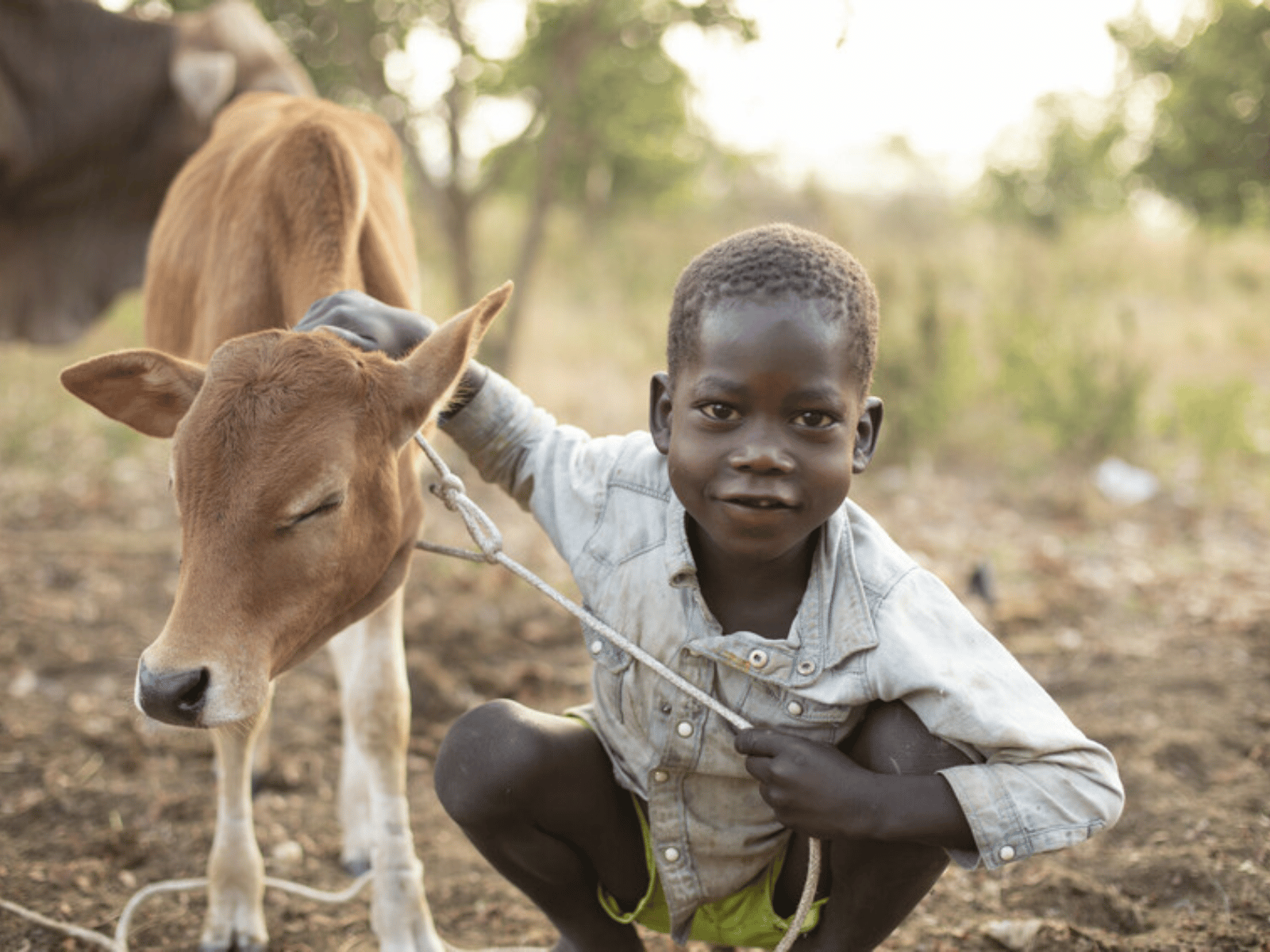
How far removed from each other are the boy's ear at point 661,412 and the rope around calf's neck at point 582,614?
0.34 meters

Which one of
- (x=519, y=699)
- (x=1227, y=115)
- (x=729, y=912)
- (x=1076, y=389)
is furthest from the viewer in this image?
(x=1227, y=115)

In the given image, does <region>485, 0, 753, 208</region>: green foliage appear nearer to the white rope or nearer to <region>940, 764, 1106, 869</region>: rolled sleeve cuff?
the white rope

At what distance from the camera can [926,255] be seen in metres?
11.3

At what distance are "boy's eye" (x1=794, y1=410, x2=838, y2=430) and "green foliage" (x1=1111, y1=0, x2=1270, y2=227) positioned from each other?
9990mm

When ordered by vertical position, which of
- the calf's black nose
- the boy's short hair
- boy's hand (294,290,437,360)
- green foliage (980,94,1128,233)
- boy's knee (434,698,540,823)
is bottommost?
green foliage (980,94,1128,233)

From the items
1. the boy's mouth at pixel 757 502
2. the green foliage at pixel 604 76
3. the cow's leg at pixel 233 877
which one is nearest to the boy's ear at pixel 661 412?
the boy's mouth at pixel 757 502

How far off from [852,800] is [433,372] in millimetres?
1056

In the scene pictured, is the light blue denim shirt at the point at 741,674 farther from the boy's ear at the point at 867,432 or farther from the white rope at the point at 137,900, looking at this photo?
the white rope at the point at 137,900

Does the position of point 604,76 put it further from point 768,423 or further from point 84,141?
point 768,423

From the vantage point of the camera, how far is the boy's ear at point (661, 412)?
2137mm

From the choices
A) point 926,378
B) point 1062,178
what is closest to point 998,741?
point 926,378

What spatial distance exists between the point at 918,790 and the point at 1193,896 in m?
1.30

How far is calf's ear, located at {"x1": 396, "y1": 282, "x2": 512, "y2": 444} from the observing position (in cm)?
219

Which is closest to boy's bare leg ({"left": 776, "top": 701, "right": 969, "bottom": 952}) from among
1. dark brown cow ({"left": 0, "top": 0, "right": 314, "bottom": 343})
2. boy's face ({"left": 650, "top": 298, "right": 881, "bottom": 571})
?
boy's face ({"left": 650, "top": 298, "right": 881, "bottom": 571})
